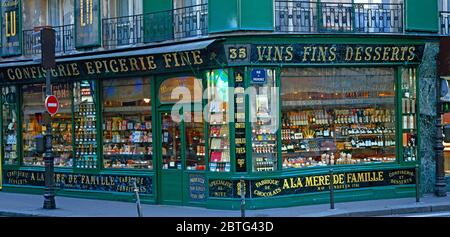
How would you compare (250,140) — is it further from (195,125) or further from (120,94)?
(120,94)

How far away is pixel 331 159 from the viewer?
15945 millimetres

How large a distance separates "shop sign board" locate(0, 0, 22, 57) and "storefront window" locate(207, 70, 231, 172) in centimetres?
774

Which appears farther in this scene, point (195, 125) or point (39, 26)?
point (39, 26)

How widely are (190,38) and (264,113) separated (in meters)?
2.67

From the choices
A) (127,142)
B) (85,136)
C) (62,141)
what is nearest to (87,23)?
(85,136)

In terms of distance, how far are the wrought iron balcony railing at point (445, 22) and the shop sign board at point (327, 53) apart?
1085 millimetres

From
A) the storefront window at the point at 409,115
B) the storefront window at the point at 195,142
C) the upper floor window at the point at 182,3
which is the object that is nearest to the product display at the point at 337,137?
the storefront window at the point at 409,115

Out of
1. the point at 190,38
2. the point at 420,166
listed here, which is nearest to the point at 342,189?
the point at 420,166

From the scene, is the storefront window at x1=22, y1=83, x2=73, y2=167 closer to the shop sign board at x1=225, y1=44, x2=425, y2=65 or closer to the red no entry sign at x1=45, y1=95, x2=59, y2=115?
the red no entry sign at x1=45, y1=95, x2=59, y2=115

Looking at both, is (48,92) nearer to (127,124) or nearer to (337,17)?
(127,124)

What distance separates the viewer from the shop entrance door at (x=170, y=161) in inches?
634

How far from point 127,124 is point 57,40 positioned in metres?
3.75

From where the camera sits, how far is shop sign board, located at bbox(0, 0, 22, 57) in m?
19.6

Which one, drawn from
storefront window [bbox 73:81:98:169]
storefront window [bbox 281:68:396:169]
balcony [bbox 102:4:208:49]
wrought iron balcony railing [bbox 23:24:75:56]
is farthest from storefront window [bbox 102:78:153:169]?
storefront window [bbox 281:68:396:169]
